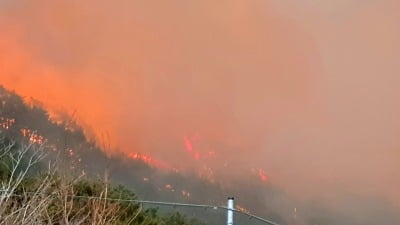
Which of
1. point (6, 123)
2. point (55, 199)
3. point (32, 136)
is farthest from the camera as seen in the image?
point (6, 123)

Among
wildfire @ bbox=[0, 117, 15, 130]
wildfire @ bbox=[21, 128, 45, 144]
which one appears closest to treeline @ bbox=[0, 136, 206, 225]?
wildfire @ bbox=[21, 128, 45, 144]

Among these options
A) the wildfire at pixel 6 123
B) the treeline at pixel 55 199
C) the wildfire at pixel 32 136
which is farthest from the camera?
the wildfire at pixel 6 123

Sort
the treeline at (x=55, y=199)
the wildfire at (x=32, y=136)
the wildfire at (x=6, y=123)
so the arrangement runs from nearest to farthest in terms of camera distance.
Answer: the treeline at (x=55, y=199) < the wildfire at (x=32, y=136) < the wildfire at (x=6, y=123)

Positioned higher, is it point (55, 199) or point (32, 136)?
point (32, 136)

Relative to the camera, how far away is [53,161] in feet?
24.4

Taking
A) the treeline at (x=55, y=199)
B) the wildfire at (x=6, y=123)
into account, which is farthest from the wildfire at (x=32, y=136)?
the wildfire at (x=6, y=123)

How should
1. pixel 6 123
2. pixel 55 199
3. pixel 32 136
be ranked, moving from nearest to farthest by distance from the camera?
1. pixel 55 199
2. pixel 32 136
3. pixel 6 123

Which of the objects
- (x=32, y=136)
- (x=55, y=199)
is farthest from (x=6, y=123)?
(x=55, y=199)

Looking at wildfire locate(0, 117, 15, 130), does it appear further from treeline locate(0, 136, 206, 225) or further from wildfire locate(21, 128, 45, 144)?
treeline locate(0, 136, 206, 225)

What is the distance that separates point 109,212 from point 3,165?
238 centimetres

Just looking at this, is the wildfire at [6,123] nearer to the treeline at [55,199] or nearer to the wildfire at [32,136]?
the wildfire at [32,136]

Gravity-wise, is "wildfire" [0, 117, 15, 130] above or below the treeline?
above

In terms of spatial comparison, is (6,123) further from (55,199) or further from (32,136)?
(55,199)

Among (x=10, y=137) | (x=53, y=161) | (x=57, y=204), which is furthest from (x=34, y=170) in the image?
(x=10, y=137)
